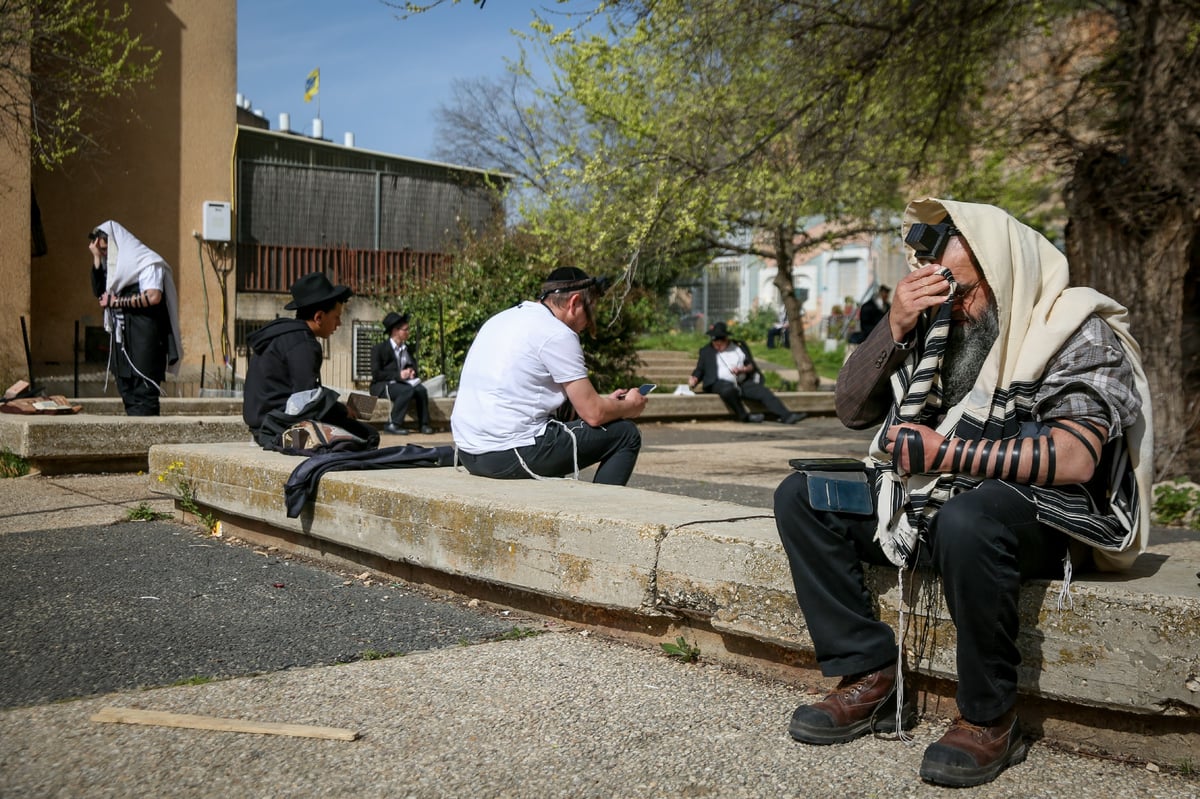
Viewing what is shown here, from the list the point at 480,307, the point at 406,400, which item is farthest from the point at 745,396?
the point at 406,400

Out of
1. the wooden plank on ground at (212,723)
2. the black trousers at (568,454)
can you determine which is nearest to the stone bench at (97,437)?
the black trousers at (568,454)

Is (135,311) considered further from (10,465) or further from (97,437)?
(10,465)

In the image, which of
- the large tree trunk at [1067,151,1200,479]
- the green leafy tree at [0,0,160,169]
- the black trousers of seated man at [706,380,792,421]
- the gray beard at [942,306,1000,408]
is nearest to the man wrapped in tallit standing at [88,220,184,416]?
the green leafy tree at [0,0,160,169]

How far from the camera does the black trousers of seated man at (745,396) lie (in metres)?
15.5

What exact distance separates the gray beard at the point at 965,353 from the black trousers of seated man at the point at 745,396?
12206 mm

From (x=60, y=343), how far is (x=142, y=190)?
2710mm

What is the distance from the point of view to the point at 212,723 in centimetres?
312

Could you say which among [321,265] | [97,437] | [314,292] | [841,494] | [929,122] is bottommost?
[97,437]

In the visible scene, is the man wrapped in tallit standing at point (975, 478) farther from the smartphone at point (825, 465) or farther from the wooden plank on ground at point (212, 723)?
the wooden plank on ground at point (212, 723)

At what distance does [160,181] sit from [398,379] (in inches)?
302

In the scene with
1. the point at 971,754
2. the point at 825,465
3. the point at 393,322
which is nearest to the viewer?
the point at 971,754

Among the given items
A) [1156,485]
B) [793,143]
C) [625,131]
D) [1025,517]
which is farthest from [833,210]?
[1025,517]

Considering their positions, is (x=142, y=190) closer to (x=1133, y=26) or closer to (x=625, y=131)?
(x=625, y=131)

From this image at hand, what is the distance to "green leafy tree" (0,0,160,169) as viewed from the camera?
12344 mm
